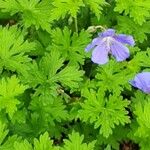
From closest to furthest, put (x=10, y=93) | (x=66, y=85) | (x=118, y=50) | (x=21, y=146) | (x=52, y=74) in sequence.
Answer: (x=21, y=146)
(x=10, y=93)
(x=118, y=50)
(x=52, y=74)
(x=66, y=85)

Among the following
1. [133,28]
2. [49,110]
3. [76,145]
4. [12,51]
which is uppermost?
[12,51]

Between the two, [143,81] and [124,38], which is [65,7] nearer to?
[124,38]

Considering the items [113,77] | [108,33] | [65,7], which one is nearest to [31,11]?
[65,7]

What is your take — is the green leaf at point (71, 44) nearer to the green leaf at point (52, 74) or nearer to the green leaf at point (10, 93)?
the green leaf at point (52, 74)

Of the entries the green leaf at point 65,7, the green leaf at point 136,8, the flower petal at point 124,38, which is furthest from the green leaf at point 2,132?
the green leaf at point 136,8

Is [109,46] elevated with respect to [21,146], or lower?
elevated

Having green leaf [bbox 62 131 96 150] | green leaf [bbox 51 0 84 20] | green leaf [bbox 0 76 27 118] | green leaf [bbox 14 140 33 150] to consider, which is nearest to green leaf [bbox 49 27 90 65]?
green leaf [bbox 51 0 84 20]

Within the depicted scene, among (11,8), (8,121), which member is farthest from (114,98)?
(11,8)
